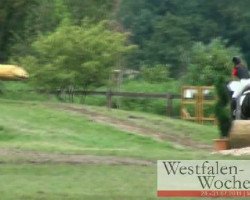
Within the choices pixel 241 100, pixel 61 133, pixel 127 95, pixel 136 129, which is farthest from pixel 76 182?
pixel 127 95

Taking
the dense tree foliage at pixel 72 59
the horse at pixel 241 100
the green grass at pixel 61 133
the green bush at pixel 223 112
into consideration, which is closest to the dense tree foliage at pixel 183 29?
the dense tree foliage at pixel 72 59

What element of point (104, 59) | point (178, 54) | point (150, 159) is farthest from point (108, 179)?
point (178, 54)

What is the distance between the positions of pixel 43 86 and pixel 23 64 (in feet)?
4.60

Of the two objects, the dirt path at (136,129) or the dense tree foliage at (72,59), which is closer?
the dirt path at (136,129)

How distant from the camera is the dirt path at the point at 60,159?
57.0 feet

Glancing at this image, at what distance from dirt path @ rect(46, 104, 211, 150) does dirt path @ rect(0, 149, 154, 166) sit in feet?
22.6

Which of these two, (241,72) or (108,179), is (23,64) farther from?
(108,179)

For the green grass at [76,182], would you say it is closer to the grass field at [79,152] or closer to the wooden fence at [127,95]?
the grass field at [79,152]

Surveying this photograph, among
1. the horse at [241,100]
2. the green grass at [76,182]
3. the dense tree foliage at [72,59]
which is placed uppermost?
the dense tree foliage at [72,59]

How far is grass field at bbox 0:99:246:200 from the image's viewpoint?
1342cm

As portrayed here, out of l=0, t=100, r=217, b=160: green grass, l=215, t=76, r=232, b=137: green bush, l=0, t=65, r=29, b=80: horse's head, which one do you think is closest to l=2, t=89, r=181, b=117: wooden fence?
l=0, t=100, r=217, b=160: green grass

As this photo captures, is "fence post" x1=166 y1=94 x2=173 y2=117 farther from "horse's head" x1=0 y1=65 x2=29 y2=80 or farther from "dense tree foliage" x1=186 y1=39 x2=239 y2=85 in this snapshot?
"horse's head" x1=0 y1=65 x2=29 y2=80

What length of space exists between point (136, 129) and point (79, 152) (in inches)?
332

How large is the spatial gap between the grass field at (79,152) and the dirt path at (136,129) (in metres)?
0.11
